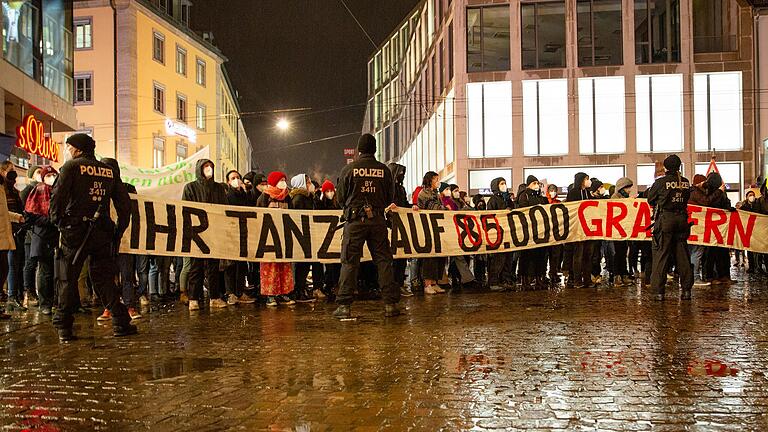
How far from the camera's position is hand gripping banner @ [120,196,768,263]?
10.5m

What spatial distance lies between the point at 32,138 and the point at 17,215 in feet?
50.8

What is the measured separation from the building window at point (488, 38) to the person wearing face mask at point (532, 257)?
82.5 ft

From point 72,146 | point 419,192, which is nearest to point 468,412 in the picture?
point 72,146

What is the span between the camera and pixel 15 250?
11.2 m

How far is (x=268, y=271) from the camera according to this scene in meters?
11.2

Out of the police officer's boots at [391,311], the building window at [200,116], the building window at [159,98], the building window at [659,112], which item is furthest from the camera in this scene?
the building window at [200,116]

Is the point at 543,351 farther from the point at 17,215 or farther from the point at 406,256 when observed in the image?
the point at 17,215

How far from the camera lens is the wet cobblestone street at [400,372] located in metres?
4.47

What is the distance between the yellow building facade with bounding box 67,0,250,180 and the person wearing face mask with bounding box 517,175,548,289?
32.6 meters

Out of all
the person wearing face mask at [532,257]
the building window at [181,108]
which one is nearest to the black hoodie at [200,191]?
the person wearing face mask at [532,257]

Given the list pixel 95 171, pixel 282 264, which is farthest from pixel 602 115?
pixel 95 171

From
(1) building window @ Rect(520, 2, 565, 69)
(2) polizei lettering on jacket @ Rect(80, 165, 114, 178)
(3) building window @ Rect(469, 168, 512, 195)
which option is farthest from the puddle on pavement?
(1) building window @ Rect(520, 2, 565, 69)

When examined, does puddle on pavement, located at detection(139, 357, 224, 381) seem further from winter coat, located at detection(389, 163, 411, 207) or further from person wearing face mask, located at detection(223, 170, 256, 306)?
winter coat, located at detection(389, 163, 411, 207)

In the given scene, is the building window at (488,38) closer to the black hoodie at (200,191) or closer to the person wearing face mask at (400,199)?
the person wearing face mask at (400,199)
